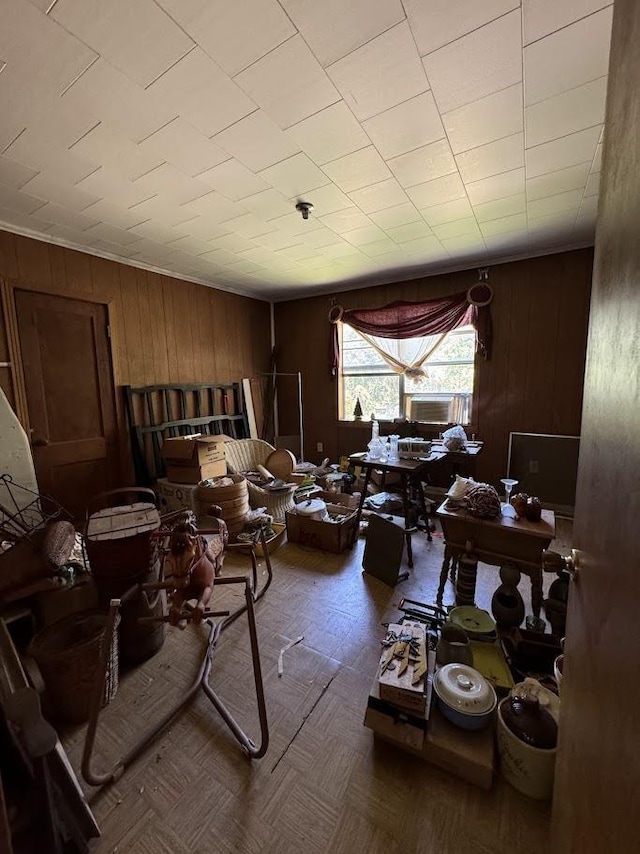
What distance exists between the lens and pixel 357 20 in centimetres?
121

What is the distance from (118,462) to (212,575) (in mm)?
2775

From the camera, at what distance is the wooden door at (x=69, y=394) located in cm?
291

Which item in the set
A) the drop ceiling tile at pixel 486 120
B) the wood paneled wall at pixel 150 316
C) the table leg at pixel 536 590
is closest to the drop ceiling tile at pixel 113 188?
the wood paneled wall at pixel 150 316

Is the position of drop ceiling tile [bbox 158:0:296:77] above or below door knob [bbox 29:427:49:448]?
above

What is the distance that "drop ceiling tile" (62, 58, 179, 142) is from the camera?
1402mm

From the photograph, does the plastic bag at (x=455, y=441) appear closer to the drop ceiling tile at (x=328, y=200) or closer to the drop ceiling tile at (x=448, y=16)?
the drop ceiling tile at (x=328, y=200)

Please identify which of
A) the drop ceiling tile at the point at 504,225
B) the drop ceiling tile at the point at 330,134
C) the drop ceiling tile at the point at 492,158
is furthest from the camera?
the drop ceiling tile at the point at 504,225

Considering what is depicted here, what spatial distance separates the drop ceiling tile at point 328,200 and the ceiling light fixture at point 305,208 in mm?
34

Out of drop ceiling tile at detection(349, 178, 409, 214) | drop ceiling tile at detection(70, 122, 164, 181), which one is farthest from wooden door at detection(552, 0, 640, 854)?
drop ceiling tile at detection(70, 122, 164, 181)

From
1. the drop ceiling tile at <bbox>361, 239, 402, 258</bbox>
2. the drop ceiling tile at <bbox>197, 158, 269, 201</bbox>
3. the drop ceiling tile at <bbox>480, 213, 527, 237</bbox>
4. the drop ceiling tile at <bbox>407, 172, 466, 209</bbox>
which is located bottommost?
the drop ceiling tile at <bbox>197, 158, 269, 201</bbox>

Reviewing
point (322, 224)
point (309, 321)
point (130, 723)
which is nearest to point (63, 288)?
point (322, 224)

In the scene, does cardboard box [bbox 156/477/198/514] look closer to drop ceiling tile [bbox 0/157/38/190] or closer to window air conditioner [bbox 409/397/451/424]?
drop ceiling tile [bbox 0/157/38/190]

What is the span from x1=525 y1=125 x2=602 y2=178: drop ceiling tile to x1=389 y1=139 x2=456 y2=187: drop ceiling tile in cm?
44

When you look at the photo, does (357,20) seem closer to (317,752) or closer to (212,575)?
(212,575)
